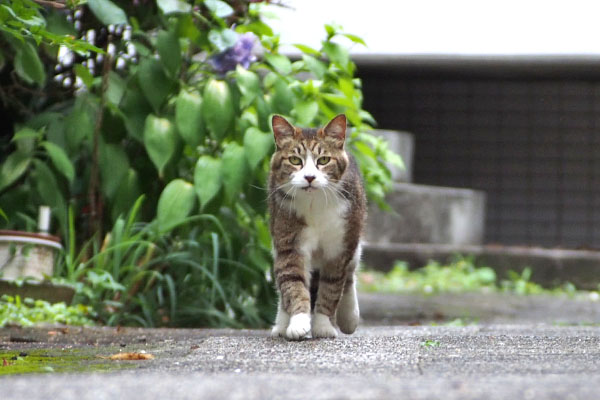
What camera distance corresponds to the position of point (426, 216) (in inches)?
298

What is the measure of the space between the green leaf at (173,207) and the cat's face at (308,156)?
2.29 ft

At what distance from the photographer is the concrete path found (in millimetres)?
1649

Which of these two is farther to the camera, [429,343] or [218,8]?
[218,8]

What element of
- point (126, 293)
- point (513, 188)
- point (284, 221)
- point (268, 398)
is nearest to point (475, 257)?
point (513, 188)

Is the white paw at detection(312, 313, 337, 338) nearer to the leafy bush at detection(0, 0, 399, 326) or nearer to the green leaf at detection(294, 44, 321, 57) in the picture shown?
the leafy bush at detection(0, 0, 399, 326)

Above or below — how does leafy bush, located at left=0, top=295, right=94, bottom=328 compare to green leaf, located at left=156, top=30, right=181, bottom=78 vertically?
below

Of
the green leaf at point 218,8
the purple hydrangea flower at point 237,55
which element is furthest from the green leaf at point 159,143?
the green leaf at point 218,8

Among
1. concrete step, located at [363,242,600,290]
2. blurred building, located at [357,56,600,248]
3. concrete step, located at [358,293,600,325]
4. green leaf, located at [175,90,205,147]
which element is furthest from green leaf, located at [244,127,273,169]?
blurred building, located at [357,56,600,248]

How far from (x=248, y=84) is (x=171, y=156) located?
46 centimetres

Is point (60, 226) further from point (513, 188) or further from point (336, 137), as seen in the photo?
point (513, 188)

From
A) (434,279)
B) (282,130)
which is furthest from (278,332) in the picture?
(434,279)

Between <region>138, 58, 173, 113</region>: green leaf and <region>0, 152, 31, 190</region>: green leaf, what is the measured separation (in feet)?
1.97

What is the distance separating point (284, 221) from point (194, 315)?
3.53 ft

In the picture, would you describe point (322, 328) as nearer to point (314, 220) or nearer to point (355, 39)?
point (314, 220)
